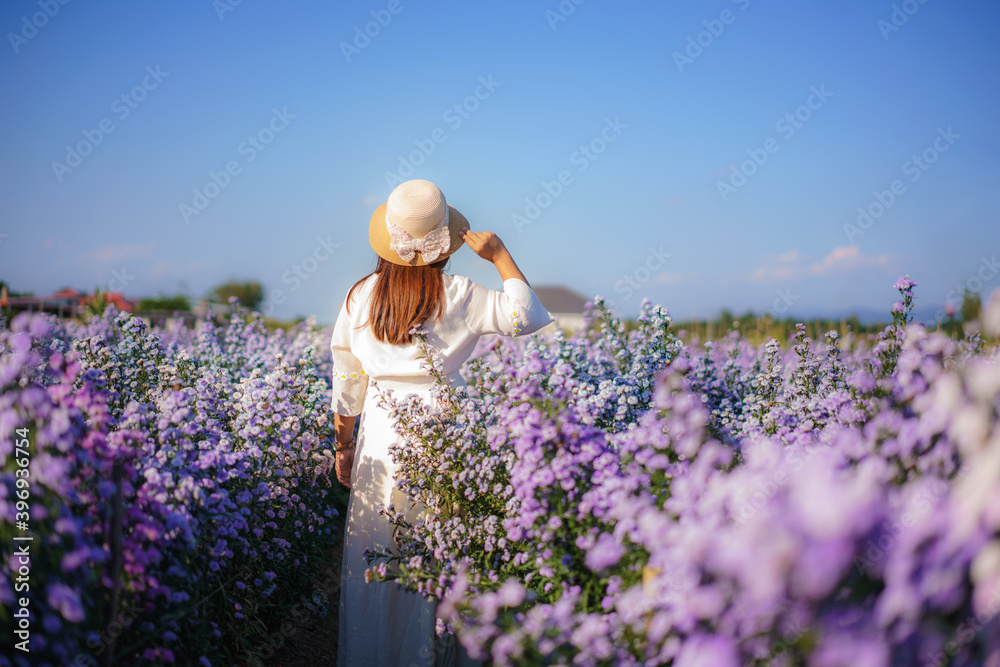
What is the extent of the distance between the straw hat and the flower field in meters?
0.54

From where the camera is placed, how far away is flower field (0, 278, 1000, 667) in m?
1.05

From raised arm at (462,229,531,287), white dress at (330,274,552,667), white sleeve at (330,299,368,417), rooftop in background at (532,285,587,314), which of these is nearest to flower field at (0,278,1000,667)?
white dress at (330,274,552,667)

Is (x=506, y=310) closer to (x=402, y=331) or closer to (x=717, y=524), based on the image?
(x=402, y=331)

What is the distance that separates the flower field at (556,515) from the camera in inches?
41.4

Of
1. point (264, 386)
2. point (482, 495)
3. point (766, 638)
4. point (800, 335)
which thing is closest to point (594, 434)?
point (482, 495)

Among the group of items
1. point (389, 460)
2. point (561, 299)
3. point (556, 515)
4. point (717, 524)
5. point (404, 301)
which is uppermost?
point (561, 299)

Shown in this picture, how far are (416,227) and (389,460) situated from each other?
3.68 feet

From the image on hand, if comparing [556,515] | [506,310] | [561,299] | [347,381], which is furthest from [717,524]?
[561,299]

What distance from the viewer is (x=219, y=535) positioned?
2314 millimetres

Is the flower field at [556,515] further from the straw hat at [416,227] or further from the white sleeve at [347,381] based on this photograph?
the straw hat at [416,227]

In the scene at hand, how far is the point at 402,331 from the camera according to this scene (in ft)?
9.03

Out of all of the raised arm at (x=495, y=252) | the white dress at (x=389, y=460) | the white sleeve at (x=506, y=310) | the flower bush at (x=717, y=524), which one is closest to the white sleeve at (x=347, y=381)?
the white dress at (x=389, y=460)

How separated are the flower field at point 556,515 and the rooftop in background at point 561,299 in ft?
164

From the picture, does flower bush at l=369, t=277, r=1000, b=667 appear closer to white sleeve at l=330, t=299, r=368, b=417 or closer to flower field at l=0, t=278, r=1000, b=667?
flower field at l=0, t=278, r=1000, b=667
